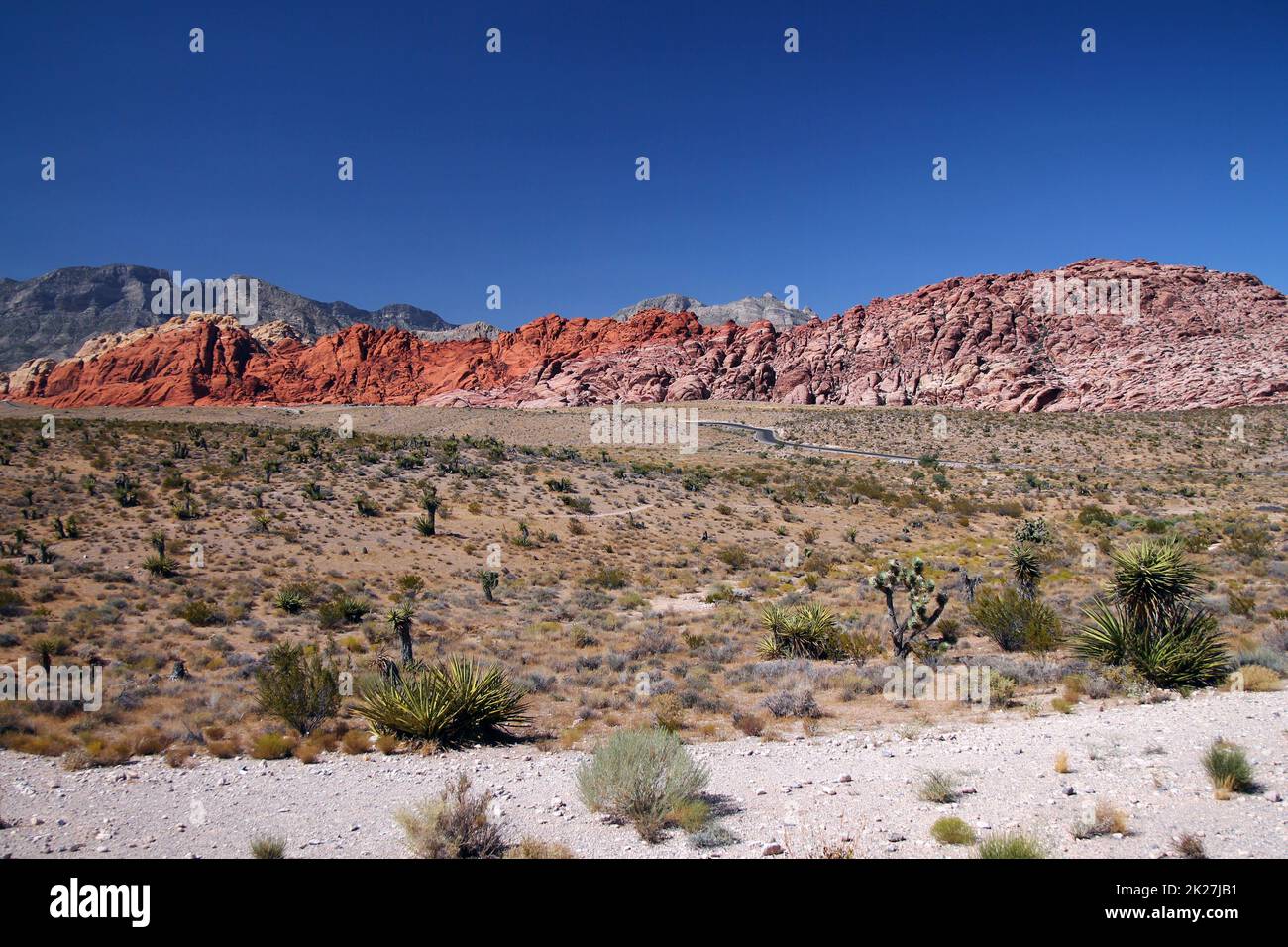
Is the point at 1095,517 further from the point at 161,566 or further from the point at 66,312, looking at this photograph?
the point at 66,312

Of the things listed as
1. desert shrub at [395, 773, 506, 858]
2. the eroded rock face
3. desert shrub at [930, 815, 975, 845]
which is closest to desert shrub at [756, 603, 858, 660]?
desert shrub at [930, 815, 975, 845]

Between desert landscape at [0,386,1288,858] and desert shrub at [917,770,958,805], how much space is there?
0.09 feet

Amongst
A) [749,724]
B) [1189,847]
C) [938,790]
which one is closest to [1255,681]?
[1189,847]

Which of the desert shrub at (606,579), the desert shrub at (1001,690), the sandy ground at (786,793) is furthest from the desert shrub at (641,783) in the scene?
the desert shrub at (606,579)

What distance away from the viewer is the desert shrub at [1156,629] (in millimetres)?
9289

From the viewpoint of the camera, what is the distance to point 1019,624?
491 inches

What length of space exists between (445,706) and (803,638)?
23.7 ft

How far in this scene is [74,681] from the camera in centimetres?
994

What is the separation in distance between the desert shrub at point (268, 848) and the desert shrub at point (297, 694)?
10.9 ft

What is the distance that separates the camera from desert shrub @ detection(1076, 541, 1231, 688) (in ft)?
30.5

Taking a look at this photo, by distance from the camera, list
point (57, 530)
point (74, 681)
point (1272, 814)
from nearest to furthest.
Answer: point (1272, 814) → point (74, 681) → point (57, 530)

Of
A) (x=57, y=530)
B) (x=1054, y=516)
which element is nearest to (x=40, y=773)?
(x=57, y=530)
